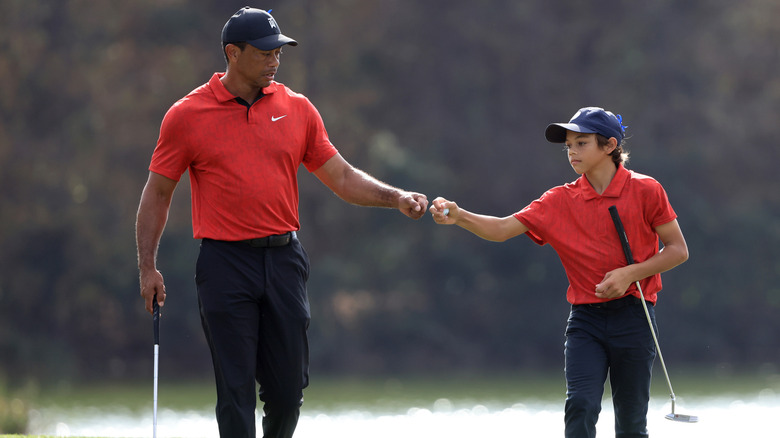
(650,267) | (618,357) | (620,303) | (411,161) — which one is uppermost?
(411,161)

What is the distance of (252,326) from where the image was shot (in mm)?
5148

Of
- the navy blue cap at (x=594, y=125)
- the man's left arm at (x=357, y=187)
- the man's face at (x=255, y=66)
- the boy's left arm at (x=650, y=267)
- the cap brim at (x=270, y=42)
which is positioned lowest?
the boy's left arm at (x=650, y=267)

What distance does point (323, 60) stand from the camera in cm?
2756

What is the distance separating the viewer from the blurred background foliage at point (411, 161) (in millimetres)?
24219

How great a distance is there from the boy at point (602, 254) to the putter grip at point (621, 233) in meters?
0.05

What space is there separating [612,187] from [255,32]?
1.83 metres

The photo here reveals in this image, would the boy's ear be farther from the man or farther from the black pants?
the black pants

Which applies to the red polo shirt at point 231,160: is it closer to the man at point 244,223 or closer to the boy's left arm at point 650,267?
the man at point 244,223

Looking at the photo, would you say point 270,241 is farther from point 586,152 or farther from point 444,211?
point 586,152

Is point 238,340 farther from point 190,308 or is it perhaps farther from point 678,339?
point 678,339

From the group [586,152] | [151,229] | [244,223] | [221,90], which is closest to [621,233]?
[586,152]

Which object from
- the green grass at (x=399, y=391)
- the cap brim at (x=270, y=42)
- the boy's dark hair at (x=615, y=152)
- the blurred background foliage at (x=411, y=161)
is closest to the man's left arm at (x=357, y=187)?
the cap brim at (x=270, y=42)

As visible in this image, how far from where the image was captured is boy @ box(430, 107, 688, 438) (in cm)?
530

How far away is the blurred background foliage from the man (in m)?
16.9
